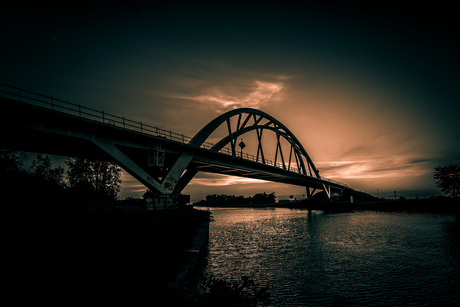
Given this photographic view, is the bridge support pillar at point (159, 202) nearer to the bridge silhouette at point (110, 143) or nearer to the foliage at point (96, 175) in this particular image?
the bridge silhouette at point (110, 143)

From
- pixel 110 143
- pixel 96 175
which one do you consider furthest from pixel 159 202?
pixel 96 175

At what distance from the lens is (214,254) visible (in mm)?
16672

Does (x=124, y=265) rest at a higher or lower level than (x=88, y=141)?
lower

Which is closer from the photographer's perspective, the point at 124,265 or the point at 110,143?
the point at 124,265

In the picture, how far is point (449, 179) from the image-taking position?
266ft

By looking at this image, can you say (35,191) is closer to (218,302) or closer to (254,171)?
(218,302)

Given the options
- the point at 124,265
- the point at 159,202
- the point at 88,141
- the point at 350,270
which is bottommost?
the point at 350,270

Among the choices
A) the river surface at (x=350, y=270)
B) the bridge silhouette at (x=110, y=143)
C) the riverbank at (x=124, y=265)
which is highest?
the bridge silhouette at (x=110, y=143)

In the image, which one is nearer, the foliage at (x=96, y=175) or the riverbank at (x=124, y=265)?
the riverbank at (x=124, y=265)

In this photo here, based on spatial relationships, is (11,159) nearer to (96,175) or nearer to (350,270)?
(96,175)

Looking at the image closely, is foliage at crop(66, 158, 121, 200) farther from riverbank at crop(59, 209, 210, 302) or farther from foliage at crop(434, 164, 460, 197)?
foliage at crop(434, 164, 460, 197)

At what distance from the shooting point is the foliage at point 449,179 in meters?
80.1

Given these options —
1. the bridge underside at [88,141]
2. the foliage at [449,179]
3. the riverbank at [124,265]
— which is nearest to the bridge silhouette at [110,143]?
the bridge underside at [88,141]

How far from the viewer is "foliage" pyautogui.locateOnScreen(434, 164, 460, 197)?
80125 mm
